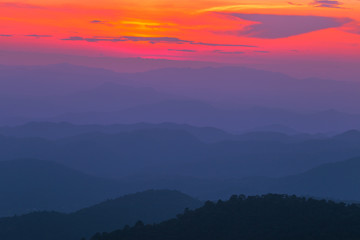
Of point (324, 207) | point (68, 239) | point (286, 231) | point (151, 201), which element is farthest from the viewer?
point (151, 201)

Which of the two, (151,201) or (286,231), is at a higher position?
(286,231)

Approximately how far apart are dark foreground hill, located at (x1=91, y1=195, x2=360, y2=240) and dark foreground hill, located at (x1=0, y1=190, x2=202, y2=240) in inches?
1522

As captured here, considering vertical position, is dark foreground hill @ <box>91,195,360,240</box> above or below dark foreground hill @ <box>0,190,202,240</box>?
above

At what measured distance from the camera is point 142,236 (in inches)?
2571

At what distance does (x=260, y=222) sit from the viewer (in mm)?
63531

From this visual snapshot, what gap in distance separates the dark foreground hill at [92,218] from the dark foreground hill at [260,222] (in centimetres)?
3866

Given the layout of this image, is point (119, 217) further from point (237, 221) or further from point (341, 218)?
point (341, 218)

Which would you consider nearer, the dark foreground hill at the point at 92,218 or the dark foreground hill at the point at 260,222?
the dark foreground hill at the point at 260,222

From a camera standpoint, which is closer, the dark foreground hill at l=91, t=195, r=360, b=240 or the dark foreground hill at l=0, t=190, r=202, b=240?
the dark foreground hill at l=91, t=195, r=360, b=240

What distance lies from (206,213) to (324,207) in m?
13.1

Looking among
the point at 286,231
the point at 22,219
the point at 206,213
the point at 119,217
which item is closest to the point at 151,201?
the point at 119,217

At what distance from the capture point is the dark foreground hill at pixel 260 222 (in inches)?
2301

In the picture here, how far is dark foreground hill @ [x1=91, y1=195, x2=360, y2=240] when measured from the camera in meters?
58.4

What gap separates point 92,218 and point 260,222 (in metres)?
55.6
